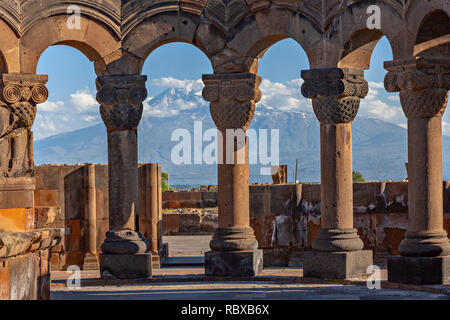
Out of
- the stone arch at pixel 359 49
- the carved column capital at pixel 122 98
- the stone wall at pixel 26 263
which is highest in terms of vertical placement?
the stone arch at pixel 359 49

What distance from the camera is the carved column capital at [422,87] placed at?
15.0m

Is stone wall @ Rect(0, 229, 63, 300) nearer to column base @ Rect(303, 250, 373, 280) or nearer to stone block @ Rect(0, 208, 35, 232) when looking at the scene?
stone block @ Rect(0, 208, 35, 232)

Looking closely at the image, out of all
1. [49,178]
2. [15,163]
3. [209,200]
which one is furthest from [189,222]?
[15,163]

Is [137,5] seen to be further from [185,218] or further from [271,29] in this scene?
[185,218]

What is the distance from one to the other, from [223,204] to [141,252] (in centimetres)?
167

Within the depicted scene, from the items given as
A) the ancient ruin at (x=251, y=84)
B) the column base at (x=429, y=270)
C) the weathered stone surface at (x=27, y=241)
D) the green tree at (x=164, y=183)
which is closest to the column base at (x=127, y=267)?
the ancient ruin at (x=251, y=84)

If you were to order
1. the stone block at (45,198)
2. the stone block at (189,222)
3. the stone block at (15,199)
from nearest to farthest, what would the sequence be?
the stone block at (15,199) → the stone block at (45,198) → the stone block at (189,222)

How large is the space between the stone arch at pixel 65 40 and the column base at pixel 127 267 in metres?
3.32

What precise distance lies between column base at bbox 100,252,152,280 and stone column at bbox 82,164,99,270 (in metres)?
2.12

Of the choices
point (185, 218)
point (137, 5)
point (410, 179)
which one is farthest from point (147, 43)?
point (185, 218)

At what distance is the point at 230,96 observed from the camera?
16656mm

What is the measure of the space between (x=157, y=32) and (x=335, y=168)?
3976mm

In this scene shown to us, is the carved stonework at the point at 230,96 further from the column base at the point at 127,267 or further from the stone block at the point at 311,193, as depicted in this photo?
the stone block at the point at 311,193

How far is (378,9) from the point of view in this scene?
1550cm
